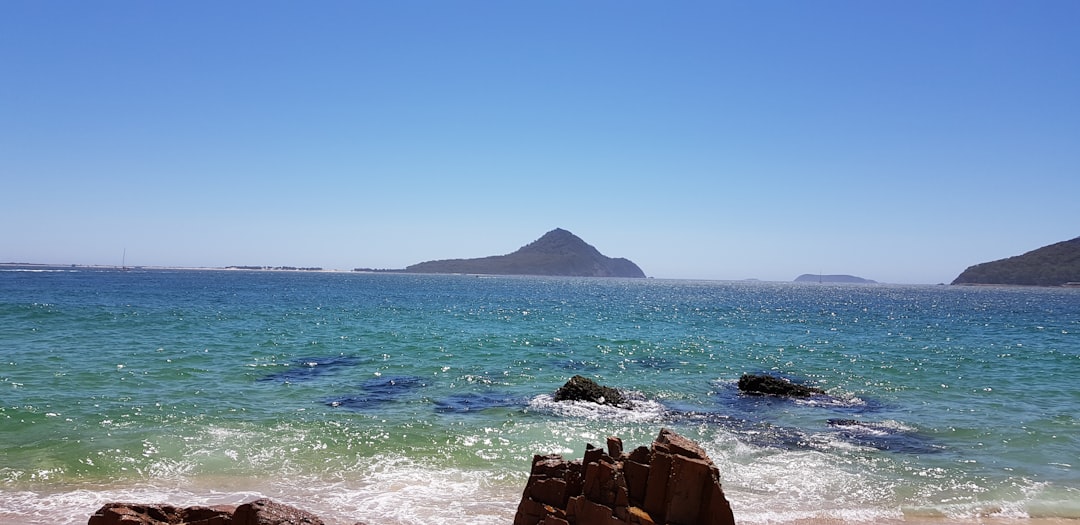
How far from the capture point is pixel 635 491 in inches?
365

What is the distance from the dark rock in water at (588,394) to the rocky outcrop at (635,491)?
46.8 feet

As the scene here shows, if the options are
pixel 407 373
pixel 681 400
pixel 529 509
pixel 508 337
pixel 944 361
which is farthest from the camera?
pixel 508 337

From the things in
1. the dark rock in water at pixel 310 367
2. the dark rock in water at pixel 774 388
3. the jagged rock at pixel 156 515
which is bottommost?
the dark rock in water at pixel 310 367

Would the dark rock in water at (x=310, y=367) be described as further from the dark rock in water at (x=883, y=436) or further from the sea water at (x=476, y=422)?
the dark rock in water at (x=883, y=436)

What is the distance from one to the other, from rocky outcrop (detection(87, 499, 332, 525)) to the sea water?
Answer: 458cm

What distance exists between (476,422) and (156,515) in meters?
13.0

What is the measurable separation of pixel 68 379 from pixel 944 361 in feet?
147

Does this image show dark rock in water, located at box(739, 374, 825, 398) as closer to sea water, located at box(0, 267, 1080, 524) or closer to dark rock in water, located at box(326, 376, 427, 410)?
sea water, located at box(0, 267, 1080, 524)

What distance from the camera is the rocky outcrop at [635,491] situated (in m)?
8.95

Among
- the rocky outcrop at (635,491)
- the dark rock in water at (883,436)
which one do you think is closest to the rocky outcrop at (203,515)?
the rocky outcrop at (635,491)

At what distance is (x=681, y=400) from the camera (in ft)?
83.0

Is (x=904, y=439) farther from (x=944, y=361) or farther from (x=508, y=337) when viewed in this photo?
(x=508, y=337)

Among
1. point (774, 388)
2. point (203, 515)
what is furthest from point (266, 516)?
point (774, 388)

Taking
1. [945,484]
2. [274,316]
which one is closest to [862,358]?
[945,484]
